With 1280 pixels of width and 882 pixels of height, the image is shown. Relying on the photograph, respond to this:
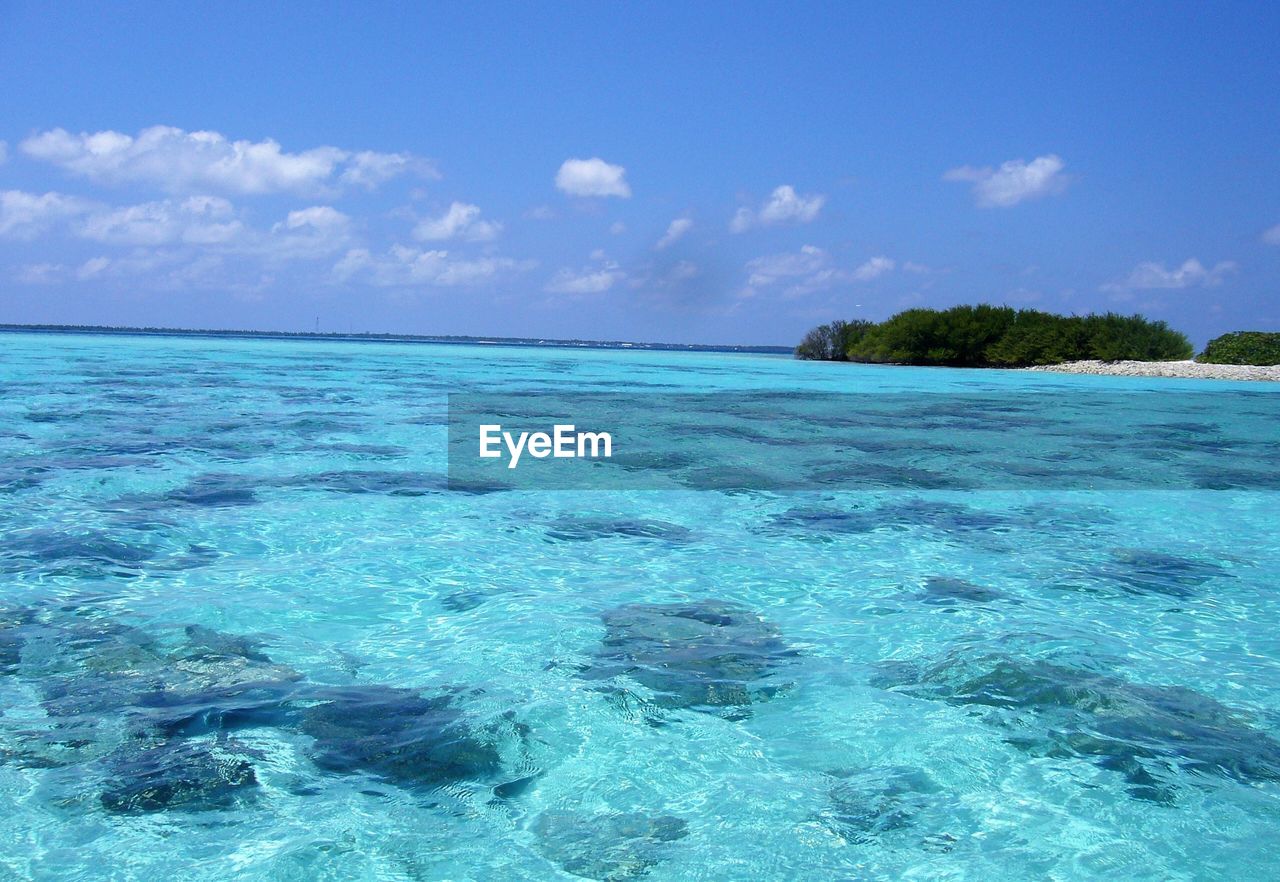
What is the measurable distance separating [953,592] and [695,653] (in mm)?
1754

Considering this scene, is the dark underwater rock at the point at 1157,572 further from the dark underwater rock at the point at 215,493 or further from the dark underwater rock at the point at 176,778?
the dark underwater rock at the point at 215,493

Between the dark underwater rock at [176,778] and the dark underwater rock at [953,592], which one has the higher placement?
the dark underwater rock at [953,592]

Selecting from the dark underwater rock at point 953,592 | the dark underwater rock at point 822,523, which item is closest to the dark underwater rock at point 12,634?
the dark underwater rock at point 953,592

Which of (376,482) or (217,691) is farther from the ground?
(376,482)

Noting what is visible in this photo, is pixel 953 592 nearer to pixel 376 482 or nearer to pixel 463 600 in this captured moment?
pixel 463 600

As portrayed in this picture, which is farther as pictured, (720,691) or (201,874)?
(720,691)

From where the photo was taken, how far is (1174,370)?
2748cm

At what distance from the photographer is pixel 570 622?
421 centimetres

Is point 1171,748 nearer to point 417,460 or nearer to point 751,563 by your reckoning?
point 751,563

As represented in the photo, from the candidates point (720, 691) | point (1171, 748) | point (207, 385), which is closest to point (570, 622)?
point (720, 691)

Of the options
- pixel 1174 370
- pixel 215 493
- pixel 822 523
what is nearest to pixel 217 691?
pixel 215 493

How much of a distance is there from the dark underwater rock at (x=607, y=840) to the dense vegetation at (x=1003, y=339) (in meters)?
32.6

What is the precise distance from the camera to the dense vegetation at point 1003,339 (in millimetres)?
30812

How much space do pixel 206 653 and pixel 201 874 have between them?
4.98 ft
